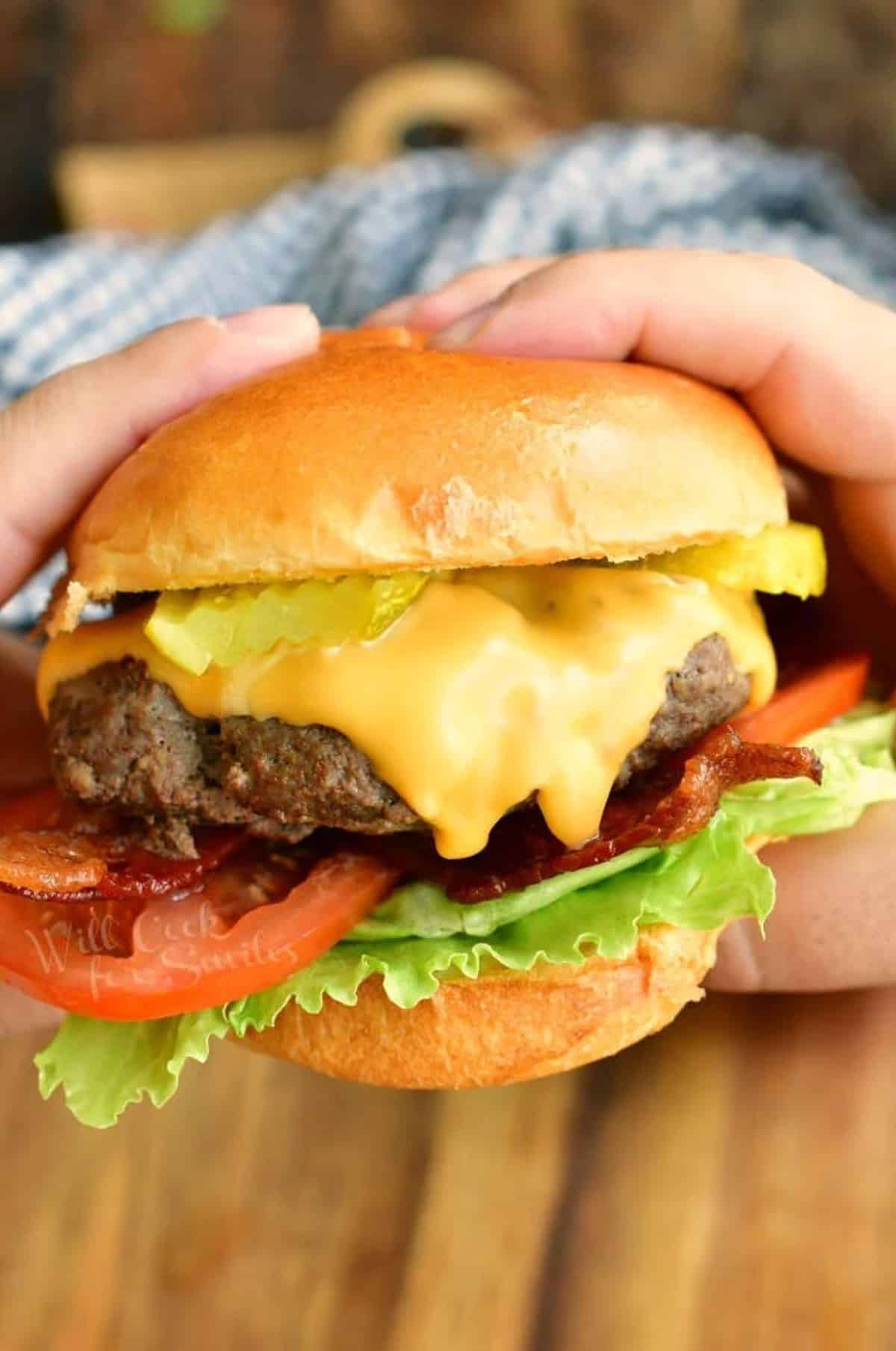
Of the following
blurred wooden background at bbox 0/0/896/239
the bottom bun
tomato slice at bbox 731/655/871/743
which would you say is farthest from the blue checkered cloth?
the bottom bun

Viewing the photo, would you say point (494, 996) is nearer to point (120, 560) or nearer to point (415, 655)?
point (415, 655)

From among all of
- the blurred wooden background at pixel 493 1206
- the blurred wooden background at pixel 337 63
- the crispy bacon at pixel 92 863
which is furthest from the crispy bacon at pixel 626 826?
the blurred wooden background at pixel 337 63

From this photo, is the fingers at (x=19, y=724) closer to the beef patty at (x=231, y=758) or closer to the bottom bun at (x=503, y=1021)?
the beef patty at (x=231, y=758)

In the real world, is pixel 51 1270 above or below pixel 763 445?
below

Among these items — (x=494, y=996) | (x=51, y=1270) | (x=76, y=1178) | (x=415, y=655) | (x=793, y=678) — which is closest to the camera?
(x=415, y=655)

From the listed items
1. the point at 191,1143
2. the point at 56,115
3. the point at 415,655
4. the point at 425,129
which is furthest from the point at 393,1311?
the point at 56,115

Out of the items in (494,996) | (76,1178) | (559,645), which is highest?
(559,645)

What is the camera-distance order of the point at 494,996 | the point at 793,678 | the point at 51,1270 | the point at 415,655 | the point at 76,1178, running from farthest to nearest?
the point at 793,678
the point at 76,1178
the point at 51,1270
the point at 494,996
the point at 415,655

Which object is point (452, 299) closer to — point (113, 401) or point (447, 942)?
point (113, 401)
